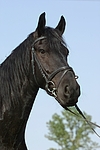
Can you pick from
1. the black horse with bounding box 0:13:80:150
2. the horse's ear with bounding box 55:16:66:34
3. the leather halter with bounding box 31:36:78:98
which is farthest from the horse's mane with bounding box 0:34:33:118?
the horse's ear with bounding box 55:16:66:34

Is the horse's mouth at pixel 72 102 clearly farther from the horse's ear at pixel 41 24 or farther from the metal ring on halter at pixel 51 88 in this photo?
the horse's ear at pixel 41 24

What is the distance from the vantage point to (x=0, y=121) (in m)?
4.80

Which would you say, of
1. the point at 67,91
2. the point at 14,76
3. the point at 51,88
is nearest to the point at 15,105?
the point at 14,76

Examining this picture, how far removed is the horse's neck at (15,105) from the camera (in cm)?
480

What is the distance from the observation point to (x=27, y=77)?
4953 millimetres

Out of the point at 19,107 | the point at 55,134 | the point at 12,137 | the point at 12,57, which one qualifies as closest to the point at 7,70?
the point at 12,57

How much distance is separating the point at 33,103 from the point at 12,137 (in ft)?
1.79

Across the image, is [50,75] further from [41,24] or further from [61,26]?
[61,26]

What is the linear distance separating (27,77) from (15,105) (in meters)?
→ 0.41

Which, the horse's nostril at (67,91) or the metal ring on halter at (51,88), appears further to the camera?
the metal ring on halter at (51,88)

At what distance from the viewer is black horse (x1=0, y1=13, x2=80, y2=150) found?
4.68 m

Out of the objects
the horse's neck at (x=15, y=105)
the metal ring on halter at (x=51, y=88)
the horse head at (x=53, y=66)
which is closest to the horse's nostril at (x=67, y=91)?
the horse head at (x=53, y=66)

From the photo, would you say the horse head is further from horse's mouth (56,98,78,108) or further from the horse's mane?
the horse's mane

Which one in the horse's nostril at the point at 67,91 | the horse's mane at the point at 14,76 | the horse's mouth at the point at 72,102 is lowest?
the horse's mouth at the point at 72,102
